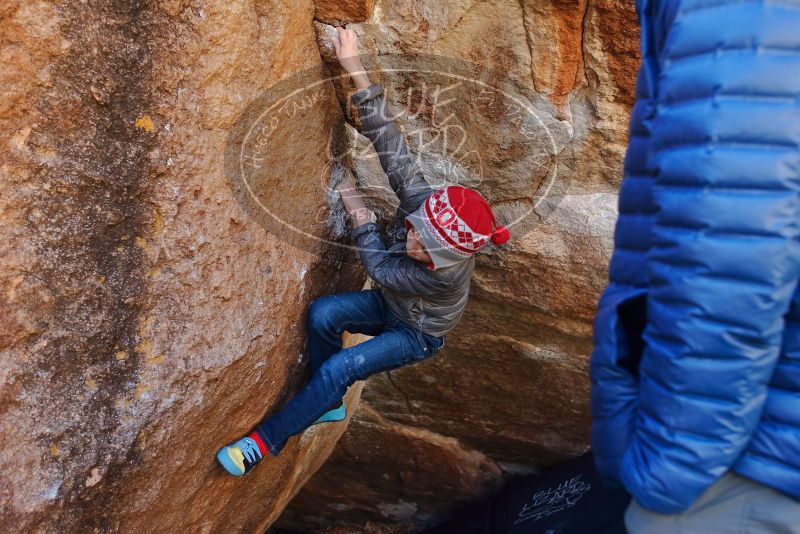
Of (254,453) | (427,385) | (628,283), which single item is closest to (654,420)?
(628,283)

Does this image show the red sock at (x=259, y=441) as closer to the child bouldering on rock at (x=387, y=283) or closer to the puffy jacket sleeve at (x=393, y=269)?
the child bouldering on rock at (x=387, y=283)

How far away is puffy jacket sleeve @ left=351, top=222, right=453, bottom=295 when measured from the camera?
1987mm

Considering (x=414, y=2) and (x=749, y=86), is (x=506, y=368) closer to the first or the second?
(x=414, y=2)

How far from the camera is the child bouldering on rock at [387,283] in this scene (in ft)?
6.20

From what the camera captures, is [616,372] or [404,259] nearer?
[616,372]

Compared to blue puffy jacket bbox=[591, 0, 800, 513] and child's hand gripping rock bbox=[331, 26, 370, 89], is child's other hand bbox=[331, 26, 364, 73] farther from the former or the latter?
blue puffy jacket bbox=[591, 0, 800, 513]

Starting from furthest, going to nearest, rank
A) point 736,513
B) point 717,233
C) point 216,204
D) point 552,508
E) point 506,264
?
point 552,508, point 506,264, point 216,204, point 736,513, point 717,233

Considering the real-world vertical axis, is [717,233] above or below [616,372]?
above

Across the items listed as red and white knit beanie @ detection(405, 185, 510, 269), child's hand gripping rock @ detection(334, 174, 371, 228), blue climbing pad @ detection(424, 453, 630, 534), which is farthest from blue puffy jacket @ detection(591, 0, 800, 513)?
blue climbing pad @ detection(424, 453, 630, 534)

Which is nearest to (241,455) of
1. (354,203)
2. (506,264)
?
(354,203)

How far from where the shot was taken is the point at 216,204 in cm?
179

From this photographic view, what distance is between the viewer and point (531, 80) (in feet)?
6.50

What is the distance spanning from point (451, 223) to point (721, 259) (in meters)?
0.96

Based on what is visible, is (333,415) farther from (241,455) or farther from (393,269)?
(393,269)
